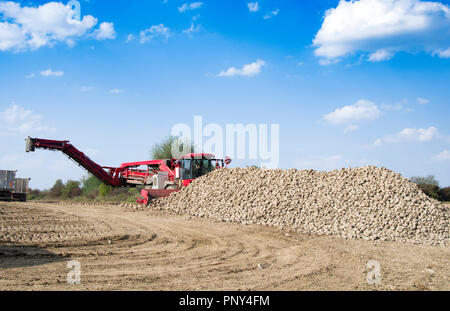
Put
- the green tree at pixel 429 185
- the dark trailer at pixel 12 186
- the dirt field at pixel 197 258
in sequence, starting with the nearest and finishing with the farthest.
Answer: the dirt field at pixel 197 258, the dark trailer at pixel 12 186, the green tree at pixel 429 185

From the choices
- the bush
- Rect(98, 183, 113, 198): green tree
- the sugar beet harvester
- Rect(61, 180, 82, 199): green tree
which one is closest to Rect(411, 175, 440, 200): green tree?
the bush

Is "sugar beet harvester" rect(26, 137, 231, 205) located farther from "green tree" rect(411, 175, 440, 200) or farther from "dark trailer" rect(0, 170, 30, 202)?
"green tree" rect(411, 175, 440, 200)

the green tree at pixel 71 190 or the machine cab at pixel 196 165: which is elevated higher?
the machine cab at pixel 196 165

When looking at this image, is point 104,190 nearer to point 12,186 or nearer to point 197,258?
point 12,186

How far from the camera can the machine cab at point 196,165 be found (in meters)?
20.0

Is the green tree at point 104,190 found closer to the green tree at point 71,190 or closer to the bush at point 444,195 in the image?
the green tree at point 71,190

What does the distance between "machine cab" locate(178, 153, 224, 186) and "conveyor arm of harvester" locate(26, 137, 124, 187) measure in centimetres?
511

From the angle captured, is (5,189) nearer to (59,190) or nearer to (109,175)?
(109,175)

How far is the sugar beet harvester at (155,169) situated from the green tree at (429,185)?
49.0ft

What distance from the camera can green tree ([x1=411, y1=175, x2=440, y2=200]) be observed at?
989 inches

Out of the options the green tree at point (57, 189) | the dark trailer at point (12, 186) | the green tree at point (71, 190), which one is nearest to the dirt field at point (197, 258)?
the dark trailer at point (12, 186)

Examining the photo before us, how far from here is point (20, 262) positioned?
7.12 m

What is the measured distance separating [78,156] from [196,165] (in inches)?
278
